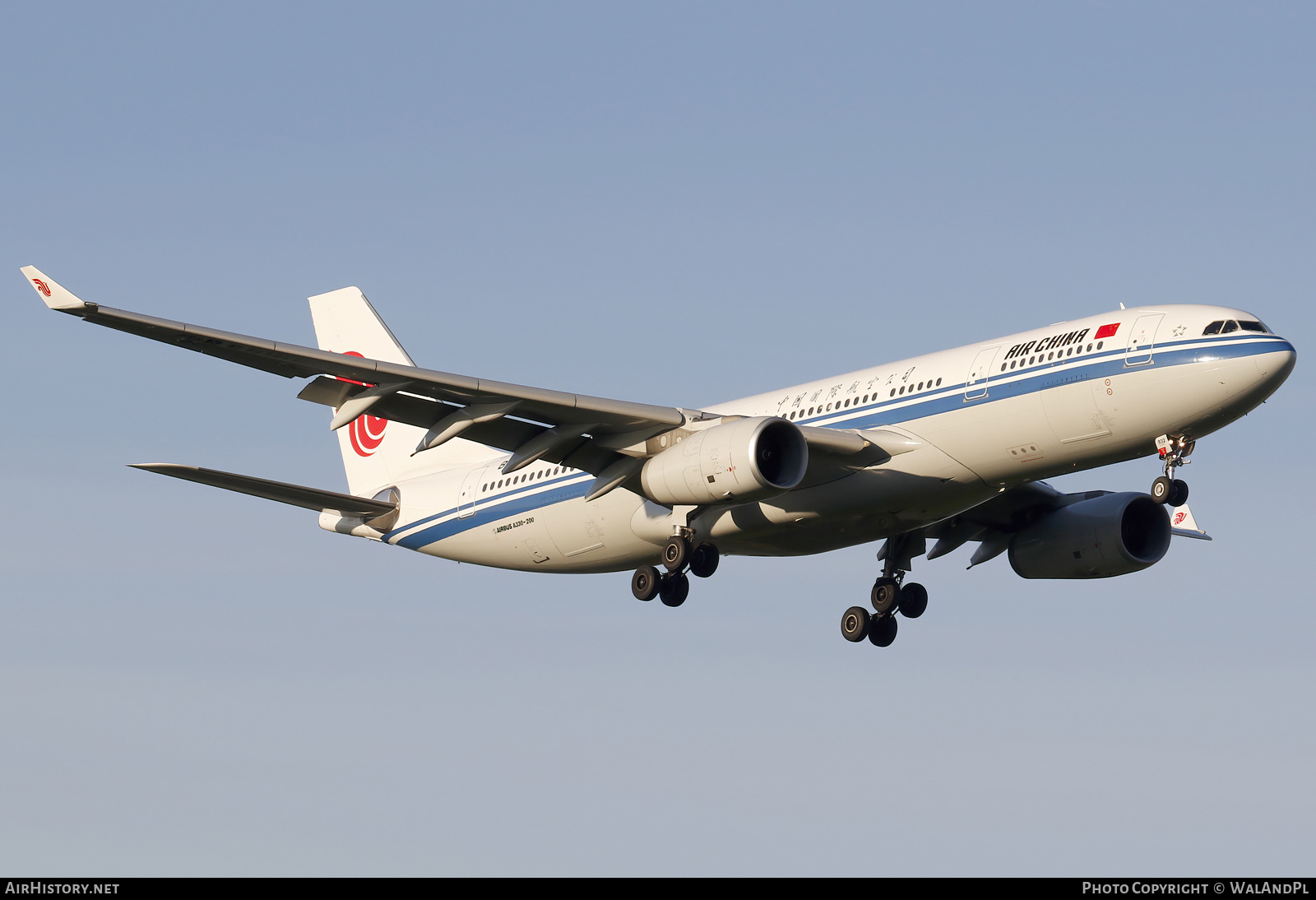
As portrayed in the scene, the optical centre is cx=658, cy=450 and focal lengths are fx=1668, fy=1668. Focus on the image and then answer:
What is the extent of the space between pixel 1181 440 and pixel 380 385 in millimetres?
16265

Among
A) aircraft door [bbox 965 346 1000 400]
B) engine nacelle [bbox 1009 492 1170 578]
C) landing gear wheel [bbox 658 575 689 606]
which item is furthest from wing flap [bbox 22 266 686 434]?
engine nacelle [bbox 1009 492 1170 578]

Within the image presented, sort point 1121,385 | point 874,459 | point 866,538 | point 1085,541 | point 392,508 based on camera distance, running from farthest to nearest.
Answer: point 392,508 → point 1085,541 → point 866,538 → point 874,459 → point 1121,385

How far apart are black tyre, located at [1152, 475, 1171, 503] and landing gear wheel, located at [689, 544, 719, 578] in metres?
9.67

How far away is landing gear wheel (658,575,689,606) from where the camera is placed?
37875 millimetres

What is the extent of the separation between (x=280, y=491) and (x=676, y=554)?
33.6ft

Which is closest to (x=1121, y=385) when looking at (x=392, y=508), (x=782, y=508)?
(x=782, y=508)

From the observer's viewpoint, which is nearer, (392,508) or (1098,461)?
(1098,461)

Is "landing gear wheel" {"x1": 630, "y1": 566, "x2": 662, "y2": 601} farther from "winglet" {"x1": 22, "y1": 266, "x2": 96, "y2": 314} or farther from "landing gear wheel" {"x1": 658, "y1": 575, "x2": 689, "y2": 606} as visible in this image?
"winglet" {"x1": 22, "y1": 266, "x2": 96, "y2": 314}

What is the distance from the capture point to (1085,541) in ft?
135

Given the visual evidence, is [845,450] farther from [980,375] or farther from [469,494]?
[469,494]

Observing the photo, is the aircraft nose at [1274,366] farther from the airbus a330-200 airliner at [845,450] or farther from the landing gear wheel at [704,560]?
the landing gear wheel at [704,560]

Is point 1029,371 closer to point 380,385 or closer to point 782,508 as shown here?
point 782,508

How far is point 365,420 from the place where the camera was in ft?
158

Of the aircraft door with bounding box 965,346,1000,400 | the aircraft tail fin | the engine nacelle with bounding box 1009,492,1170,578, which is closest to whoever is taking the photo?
the aircraft door with bounding box 965,346,1000,400
